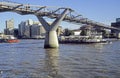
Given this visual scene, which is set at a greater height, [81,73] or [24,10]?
[24,10]

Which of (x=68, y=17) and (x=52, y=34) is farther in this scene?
(x=68, y=17)

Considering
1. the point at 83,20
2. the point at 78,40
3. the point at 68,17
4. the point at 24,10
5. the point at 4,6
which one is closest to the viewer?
the point at 4,6

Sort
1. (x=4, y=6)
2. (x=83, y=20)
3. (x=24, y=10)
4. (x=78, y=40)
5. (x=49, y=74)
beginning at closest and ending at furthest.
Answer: (x=49, y=74) < (x=4, y=6) < (x=24, y=10) < (x=83, y=20) < (x=78, y=40)

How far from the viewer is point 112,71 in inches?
1323

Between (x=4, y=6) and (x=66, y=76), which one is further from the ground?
(x=4, y=6)

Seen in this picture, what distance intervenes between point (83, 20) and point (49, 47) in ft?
122

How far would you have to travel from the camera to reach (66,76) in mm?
30469

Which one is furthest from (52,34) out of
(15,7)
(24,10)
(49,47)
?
(15,7)

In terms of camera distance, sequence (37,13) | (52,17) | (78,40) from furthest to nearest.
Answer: (78,40) → (52,17) → (37,13)

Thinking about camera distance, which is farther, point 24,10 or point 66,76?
point 24,10

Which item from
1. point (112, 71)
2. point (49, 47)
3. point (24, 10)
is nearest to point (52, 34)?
point (49, 47)

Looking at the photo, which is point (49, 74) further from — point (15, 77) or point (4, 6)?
point (4, 6)

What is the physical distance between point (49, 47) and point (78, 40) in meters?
50.8

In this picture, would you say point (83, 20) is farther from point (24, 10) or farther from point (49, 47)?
point (24, 10)
